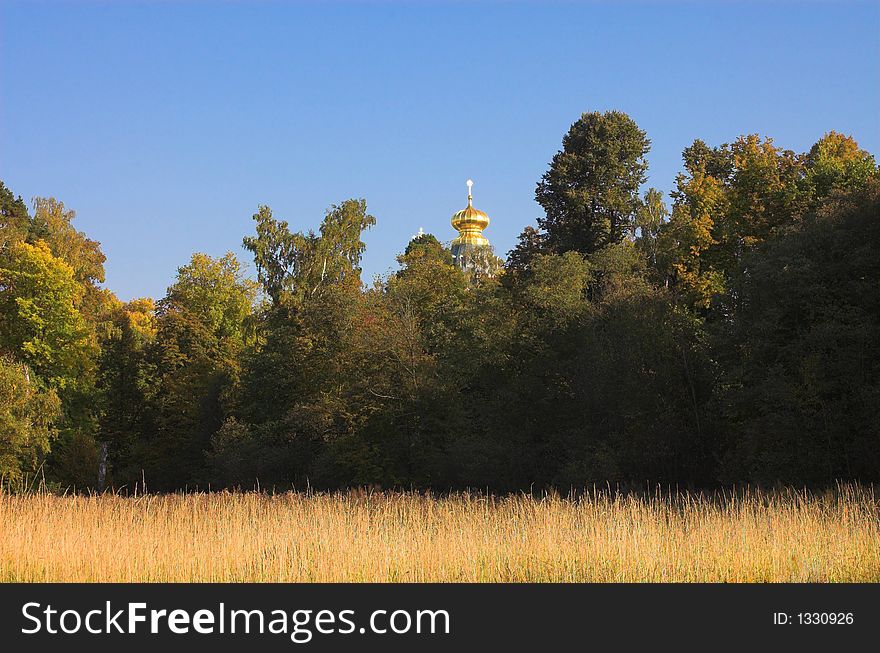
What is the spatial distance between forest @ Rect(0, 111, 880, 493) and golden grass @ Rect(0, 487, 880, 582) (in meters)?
7.89

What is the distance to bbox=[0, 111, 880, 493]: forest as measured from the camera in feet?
90.6

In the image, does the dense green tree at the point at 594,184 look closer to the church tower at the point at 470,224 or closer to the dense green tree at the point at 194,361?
the dense green tree at the point at 194,361

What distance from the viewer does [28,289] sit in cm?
4866

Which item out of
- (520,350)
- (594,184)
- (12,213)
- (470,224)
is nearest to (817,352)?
(520,350)

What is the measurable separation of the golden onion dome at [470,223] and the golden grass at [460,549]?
9803 centimetres

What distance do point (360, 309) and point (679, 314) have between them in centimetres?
1580

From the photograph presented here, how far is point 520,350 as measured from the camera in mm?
40188

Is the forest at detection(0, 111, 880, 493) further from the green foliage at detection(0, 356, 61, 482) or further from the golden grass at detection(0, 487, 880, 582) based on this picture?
the golden grass at detection(0, 487, 880, 582)

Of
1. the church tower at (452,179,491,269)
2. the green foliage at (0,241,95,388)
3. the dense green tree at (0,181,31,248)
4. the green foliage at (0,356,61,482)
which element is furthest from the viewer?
the church tower at (452,179,491,269)

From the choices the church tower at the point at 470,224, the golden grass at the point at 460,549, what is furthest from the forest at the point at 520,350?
the church tower at the point at 470,224

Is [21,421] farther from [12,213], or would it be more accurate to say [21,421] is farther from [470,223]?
[470,223]

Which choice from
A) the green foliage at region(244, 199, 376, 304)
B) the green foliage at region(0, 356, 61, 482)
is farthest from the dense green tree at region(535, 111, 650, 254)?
the green foliage at region(0, 356, 61, 482)
